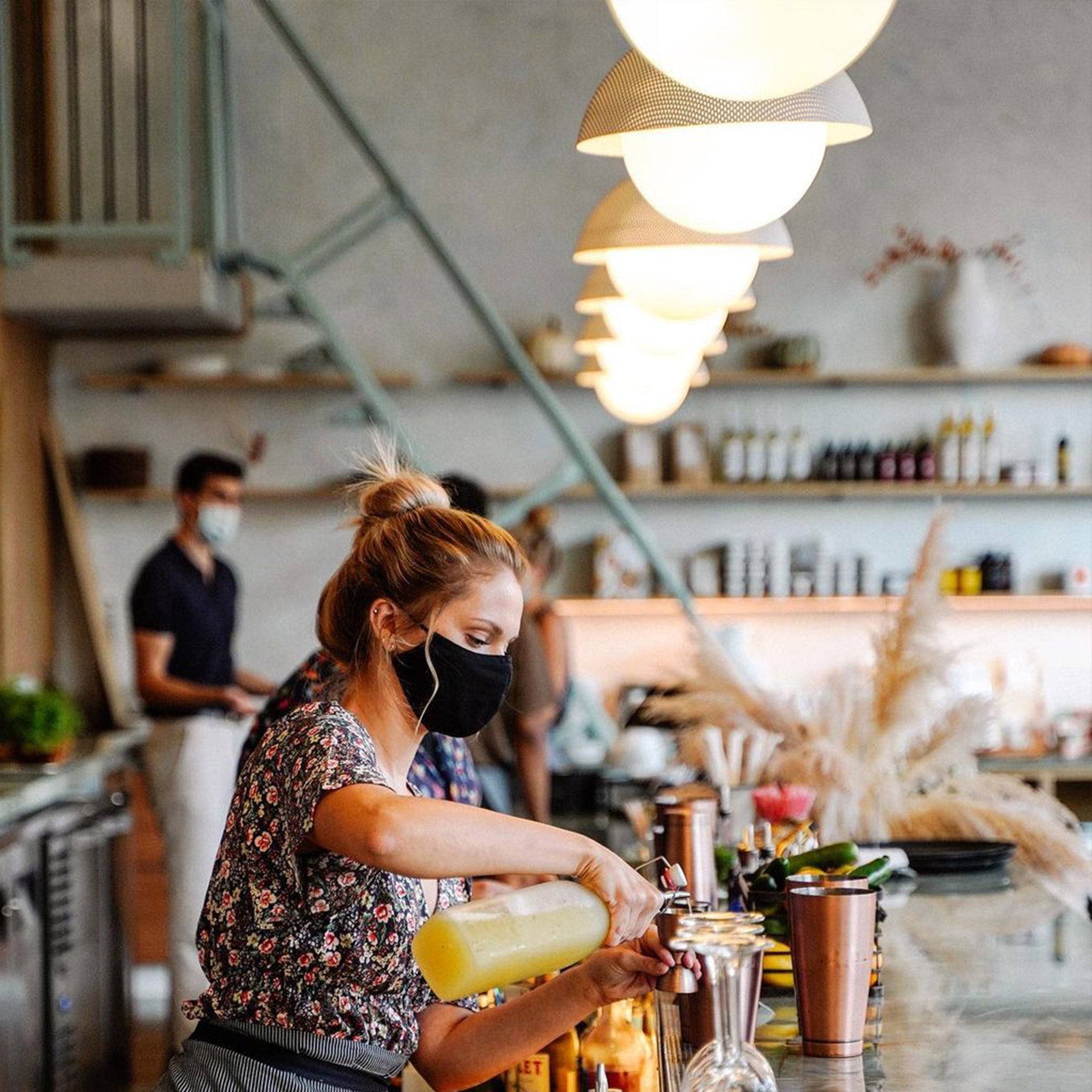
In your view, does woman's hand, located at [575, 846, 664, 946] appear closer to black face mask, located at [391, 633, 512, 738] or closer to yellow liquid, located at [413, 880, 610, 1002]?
yellow liquid, located at [413, 880, 610, 1002]

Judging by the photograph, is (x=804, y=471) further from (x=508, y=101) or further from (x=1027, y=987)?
(x=1027, y=987)

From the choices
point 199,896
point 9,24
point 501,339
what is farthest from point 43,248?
point 199,896

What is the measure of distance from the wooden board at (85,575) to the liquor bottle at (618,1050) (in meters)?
4.92

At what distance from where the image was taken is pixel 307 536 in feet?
22.1

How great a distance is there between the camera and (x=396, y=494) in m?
1.96

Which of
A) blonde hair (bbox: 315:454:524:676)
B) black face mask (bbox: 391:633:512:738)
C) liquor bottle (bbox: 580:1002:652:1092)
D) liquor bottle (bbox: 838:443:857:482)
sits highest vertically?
liquor bottle (bbox: 838:443:857:482)

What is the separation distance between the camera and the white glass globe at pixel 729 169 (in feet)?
6.08

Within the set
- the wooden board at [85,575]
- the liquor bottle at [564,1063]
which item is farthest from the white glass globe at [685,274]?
the wooden board at [85,575]

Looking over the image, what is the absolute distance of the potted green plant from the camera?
4.60 meters

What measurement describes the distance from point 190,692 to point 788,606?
285cm

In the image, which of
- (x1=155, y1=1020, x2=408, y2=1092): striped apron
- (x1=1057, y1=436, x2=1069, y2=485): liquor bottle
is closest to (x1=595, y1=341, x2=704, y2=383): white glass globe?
(x1=155, y1=1020, x2=408, y2=1092): striped apron

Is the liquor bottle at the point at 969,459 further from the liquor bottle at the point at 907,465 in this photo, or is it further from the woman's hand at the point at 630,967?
the woman's hand at the point at 630,967

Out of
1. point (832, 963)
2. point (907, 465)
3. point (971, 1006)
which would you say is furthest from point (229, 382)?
point (832, 963)

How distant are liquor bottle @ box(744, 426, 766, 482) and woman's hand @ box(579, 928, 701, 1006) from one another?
4.95 metres
